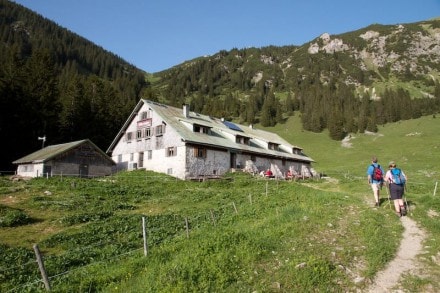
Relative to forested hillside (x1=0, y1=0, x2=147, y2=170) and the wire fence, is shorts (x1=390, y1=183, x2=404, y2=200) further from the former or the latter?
forested hillside (x1=0, y1=0, x2=147, y2=170)

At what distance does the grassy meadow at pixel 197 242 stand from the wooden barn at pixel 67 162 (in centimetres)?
1068

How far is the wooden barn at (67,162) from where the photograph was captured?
40.9 metres

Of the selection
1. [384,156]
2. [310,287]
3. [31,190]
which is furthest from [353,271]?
[384,156]

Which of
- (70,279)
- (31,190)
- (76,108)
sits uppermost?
(76,108)

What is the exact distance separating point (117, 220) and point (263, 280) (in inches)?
492

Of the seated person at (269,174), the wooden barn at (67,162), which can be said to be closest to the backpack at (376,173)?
the seated person at (269,174)

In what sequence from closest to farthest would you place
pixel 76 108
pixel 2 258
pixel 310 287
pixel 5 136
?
1. pixel 310 287
2. pixel 2 258
3. pixel 5 136
4. pixel 76 108

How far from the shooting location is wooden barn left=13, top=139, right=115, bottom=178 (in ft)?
134

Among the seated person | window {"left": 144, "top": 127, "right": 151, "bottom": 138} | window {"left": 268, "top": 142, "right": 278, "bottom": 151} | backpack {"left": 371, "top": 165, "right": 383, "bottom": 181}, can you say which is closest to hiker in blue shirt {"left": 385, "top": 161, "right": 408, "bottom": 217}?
backpack {"left": 371, "top": 165, "right": 383, "bottom": 181}

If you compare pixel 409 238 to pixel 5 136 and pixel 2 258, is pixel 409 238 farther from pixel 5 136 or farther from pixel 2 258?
pixel 5 136

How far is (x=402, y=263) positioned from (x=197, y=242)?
22.8ft

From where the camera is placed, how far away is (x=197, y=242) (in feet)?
42.5

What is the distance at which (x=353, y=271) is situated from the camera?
10562 mm

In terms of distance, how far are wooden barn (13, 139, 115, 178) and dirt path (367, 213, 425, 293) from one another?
119 feet
